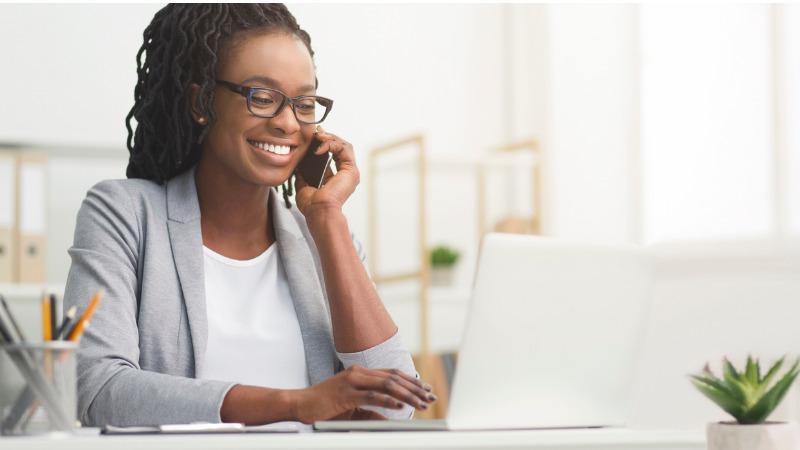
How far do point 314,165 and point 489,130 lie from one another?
112 inches

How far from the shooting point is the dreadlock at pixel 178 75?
172 cm

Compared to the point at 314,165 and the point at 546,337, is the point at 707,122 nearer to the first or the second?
the point at 314,165

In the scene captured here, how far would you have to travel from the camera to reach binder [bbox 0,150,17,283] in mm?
3297

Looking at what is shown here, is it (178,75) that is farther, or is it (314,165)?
(314,165)

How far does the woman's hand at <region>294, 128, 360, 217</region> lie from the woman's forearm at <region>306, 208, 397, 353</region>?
0.02 metres

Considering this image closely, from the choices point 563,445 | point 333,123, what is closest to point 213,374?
point 563,445

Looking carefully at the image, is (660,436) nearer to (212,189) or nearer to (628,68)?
(212,189)

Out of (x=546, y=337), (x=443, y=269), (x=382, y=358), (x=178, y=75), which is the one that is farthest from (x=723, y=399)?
(x=443, y=269)

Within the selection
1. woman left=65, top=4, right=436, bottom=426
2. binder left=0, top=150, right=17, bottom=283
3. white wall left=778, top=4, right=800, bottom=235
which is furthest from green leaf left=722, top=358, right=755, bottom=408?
white wall left=778, top=4, right=800, bottom=235

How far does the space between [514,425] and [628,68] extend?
11.3 ft

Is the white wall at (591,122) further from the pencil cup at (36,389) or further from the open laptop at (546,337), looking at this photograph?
the pencil cup at (36,389)

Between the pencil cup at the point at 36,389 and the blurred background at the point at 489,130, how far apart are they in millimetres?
2400

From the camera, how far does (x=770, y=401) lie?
110cm

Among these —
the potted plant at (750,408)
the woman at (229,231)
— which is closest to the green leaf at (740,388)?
the potted plant at (750,408)
